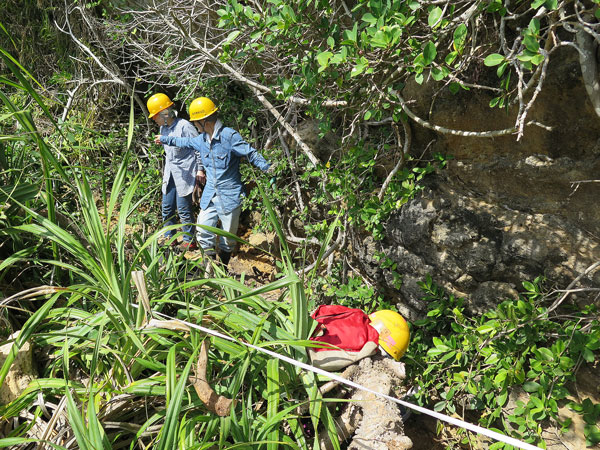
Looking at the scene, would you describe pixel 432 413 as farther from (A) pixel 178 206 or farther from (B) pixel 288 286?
(A) pixel 178 206

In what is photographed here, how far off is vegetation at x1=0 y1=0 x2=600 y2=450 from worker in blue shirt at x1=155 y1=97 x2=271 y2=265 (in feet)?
0.90

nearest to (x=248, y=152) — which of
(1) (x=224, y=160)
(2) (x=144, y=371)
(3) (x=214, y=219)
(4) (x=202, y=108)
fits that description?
(1) (x=224, y=160)

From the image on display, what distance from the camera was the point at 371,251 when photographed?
137 inches

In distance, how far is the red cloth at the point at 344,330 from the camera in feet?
6.55

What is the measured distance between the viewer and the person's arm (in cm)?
399

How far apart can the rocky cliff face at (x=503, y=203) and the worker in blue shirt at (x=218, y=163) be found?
1.58 metres

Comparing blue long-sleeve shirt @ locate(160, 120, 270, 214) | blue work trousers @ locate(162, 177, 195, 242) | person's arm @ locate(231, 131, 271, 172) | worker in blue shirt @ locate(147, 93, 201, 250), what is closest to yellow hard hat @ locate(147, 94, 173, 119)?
worker in blue shirt @ locate(147, 93, 201, 250)

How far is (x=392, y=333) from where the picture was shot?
2.42 metres

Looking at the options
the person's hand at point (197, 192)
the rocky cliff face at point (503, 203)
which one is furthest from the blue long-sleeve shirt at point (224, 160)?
the rocky cliff face at point (503, 203)

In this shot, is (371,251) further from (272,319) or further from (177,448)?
(177,448)

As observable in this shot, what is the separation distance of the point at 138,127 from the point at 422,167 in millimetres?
4239

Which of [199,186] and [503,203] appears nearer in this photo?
[503,203]

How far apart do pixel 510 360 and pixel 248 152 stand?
2655mm

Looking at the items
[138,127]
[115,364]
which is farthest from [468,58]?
[138,127]
